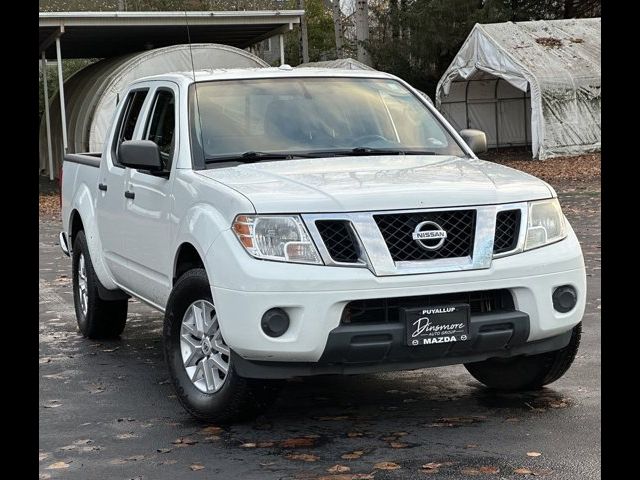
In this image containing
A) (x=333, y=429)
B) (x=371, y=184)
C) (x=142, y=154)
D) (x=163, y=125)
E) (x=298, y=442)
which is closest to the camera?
(x=298, y=442)

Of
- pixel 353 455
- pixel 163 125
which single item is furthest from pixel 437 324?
pixel 163 125

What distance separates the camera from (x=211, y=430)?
6172 millimetres

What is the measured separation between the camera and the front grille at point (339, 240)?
572cm

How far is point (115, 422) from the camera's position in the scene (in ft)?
21.4

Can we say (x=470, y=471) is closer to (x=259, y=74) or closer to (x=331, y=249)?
(x=331, y=249)

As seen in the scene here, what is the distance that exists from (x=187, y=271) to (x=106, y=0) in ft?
81.7

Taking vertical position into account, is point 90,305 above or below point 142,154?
below

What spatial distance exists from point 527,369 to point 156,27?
25331mm

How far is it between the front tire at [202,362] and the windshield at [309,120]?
96cm

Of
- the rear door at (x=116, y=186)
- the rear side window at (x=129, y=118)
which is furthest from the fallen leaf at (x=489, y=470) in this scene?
the rear side window at (x=129, y=118)

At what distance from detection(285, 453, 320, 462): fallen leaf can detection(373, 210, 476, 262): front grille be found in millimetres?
1025

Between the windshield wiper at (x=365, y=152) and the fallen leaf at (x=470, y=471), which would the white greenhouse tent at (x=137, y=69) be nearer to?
the windshield wiper at (x=365, y=152)
